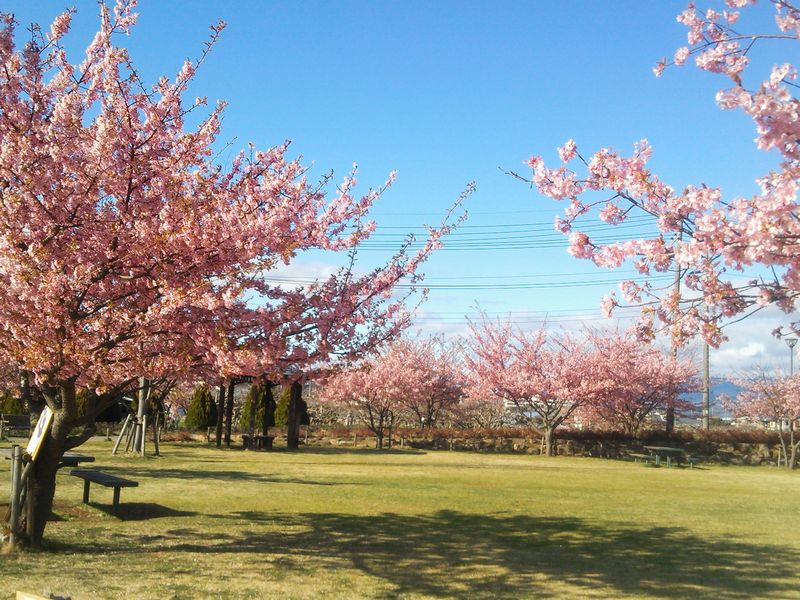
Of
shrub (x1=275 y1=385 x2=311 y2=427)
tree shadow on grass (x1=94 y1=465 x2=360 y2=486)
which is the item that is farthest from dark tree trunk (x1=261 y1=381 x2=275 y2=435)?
tree shadow on grass (x1=94 y1=465 x2=360 y2=486)

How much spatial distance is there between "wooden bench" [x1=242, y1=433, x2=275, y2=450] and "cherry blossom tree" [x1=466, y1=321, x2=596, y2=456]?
10.3 m

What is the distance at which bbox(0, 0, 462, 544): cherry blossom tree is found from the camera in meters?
7.08

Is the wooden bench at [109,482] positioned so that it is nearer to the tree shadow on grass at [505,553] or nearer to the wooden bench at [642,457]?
the tree shadow on grass at [505,553]

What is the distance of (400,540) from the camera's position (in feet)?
31.2

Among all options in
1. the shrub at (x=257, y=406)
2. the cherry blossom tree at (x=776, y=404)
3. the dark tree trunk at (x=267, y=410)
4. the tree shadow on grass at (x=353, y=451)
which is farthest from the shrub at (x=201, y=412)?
the cherry blossom tree at (x=776, y=404)

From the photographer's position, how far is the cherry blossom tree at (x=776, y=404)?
98.8 feet

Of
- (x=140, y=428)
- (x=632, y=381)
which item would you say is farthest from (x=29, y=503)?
(x=632, y=381)

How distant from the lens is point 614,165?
6281mm

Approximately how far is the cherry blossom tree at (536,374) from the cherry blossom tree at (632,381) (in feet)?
2.82

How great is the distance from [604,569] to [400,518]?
3865mm

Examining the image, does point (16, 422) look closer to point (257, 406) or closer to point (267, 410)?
point (267, 410)

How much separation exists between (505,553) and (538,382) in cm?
2345

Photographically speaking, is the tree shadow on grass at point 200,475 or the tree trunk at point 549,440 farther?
the tree trunk at point 549,440

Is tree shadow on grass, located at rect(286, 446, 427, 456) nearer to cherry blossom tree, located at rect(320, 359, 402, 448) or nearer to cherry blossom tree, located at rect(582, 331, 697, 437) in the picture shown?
cherry blossom tree, located at rect(320, 359, 402, 448)
